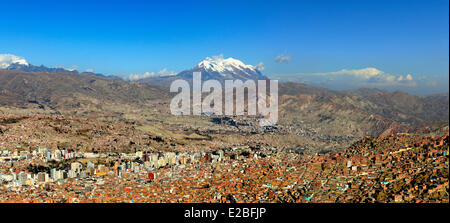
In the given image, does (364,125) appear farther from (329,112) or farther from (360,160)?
(360,160)

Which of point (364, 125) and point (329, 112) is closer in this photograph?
point (364, 125)

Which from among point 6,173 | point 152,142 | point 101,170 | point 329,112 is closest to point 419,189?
point 101,170

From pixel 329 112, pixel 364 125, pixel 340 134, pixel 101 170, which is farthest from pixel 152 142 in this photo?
pixel 329 112

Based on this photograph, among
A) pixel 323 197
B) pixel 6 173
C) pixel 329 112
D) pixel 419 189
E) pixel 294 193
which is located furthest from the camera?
pixel 329 112

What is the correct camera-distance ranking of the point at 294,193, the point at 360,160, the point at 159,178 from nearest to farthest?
the point at 294,193 < the point at 360,160 < the point at 159,178

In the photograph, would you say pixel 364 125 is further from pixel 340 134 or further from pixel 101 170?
pixel 101 170

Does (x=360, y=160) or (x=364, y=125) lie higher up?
(x=360, y=160)
